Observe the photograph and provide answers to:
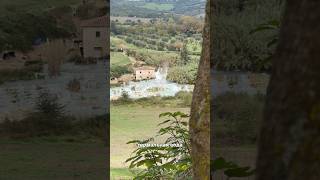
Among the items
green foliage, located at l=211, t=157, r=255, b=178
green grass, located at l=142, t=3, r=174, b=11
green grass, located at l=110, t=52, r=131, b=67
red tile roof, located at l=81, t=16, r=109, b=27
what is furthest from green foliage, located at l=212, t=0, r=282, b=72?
green foliage, located at l=211, t=157, r=255, b=178

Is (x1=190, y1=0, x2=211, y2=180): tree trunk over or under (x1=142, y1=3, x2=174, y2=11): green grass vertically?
under

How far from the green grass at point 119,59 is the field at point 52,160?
29.7 inches

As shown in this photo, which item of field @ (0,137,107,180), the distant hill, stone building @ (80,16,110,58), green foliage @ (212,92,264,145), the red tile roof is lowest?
field @ (0,137,107,180)

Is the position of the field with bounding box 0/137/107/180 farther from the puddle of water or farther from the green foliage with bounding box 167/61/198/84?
the green foliage with bounding box 167/61/198/84

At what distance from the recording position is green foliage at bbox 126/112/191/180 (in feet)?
11.2

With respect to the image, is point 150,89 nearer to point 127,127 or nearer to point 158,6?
point 127,127

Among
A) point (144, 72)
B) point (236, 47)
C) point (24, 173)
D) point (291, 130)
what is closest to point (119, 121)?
point (144, 72)

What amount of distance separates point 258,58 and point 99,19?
3.23 feet

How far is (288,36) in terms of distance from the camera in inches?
27.3

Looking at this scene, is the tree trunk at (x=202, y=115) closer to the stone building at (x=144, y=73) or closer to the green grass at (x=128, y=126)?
the green grass at (x=128, y=126)

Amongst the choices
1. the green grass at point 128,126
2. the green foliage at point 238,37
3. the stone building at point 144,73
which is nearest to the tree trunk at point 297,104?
Result: the green foliage at point 238,37

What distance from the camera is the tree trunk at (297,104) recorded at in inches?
26.9

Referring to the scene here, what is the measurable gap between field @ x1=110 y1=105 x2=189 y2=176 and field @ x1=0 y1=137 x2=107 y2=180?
1.23ft

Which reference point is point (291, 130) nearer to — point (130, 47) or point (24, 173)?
point (24, 173)
